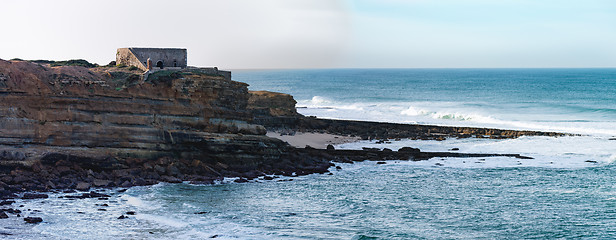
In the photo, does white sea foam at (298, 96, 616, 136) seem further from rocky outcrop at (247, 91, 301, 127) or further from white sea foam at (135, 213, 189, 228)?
white sea foam at (135, 213, 189, 228)

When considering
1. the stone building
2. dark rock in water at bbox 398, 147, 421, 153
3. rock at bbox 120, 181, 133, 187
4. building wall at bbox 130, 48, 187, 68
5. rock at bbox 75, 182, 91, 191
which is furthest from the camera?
dark rock in water at bbox 398, 147, 421, 153

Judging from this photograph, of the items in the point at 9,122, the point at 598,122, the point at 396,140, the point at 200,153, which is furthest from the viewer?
the point at 598,122

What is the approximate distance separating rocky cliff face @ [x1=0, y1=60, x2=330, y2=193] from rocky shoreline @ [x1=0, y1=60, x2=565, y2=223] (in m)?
0.05

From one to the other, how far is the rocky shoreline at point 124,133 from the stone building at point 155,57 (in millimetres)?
3120

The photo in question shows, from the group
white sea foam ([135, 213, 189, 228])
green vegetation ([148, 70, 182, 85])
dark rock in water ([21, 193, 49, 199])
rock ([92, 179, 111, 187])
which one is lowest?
white sea foam ([135, 213, 189, 228])

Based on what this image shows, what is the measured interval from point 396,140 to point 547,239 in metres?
24.8

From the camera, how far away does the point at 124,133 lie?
106 ft

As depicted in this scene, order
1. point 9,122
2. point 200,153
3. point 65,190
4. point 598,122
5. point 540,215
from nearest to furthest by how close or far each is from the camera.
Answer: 1. point 540,215
2. point 65,190
3. point 9,122
4. point 200,153
5. point 598,122

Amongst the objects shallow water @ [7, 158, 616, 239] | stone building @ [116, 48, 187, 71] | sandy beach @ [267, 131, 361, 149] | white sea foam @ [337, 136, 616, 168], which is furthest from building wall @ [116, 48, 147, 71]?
white sea foam @ [337, 136, 616, 168]

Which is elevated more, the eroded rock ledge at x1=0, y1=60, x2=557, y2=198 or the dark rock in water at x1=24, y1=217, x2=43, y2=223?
the eroded rock ledge at x1=0, y1=60, x2=557, y2=198

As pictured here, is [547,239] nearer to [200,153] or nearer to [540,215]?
[540,215]

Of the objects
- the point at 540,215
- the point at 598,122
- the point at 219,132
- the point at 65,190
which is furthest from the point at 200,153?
the point at 598,122

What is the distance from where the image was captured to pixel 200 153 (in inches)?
1323

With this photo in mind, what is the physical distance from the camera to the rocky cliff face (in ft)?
101
